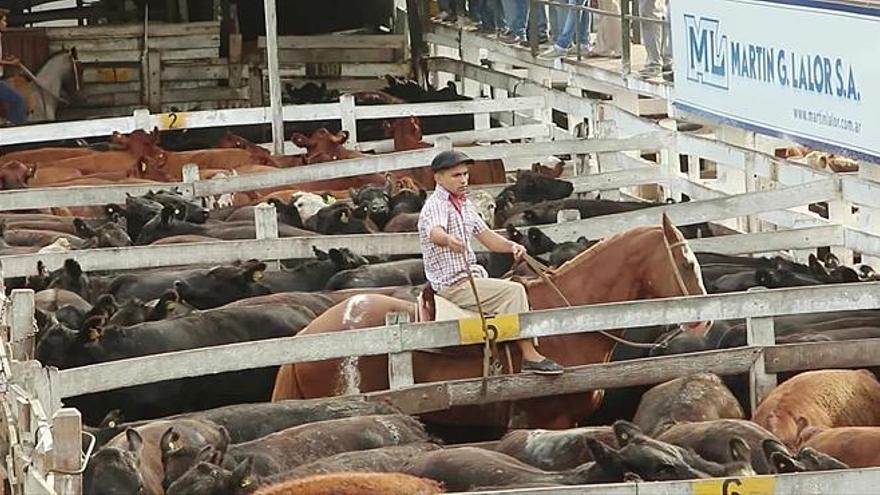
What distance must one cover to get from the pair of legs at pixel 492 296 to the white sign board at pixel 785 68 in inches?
136

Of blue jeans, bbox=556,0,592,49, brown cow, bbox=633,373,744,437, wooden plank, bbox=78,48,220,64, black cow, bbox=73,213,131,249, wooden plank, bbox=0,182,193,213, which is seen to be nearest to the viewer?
brown cow, bbox=633,373,744,437

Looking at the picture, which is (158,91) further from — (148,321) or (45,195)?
(148,321)

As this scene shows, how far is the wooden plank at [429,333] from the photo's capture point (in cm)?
1070

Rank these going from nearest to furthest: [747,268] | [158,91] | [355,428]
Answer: [355,428]
[747,268]
[158,91]

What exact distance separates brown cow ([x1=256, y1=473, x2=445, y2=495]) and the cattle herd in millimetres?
14

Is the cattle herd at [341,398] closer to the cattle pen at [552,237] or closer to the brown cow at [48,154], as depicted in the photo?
the cattle pen at [552,237]

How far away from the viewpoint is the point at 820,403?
427 inches

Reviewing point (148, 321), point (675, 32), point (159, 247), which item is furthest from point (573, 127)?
point (148, 321)

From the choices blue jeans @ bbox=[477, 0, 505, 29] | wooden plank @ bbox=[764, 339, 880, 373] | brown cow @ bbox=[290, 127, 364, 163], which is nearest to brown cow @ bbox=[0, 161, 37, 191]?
brown cow @ bbox=[290, 127, 364, 163]

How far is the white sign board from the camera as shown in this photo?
1459 cm

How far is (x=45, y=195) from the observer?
58.7 feet

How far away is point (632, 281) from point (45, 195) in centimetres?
688

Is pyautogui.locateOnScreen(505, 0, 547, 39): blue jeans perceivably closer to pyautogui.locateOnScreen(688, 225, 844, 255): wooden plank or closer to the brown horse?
pyautogui.locateOnScreen(688, 225, 844, 255): wooden plank

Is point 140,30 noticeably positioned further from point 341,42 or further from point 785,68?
point 785,68
